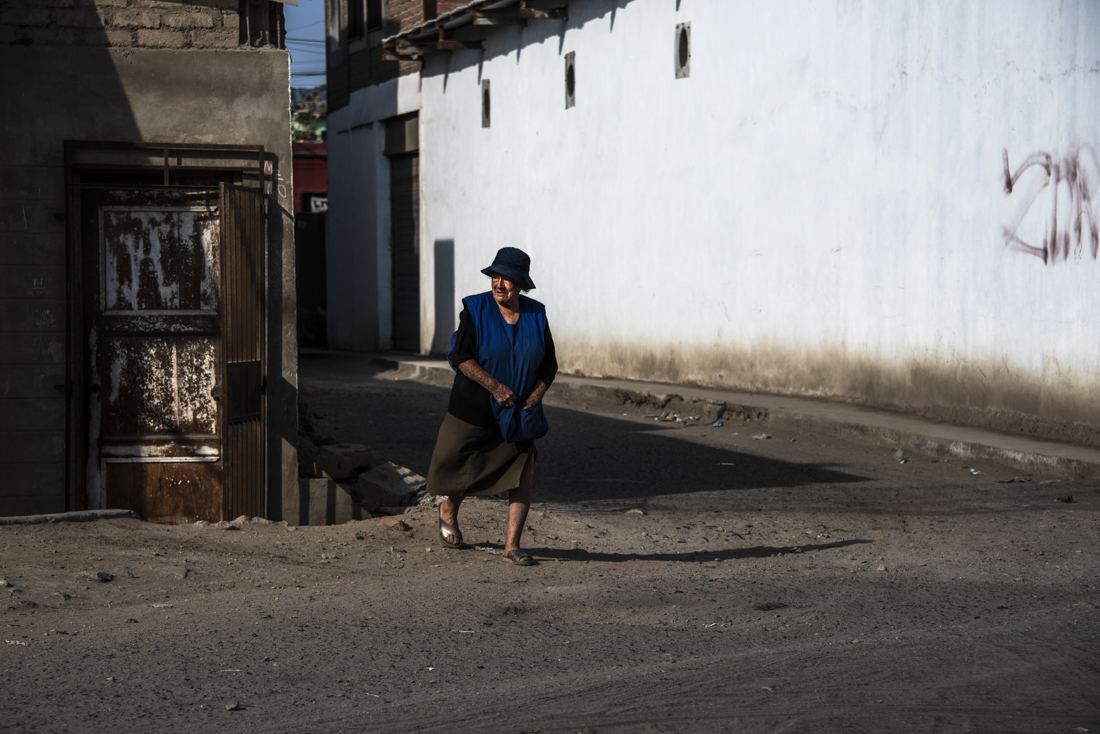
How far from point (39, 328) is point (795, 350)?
836 centimetres

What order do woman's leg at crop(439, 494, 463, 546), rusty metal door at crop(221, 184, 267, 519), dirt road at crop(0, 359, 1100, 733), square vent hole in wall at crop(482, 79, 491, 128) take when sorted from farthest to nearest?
square vent hole in wall at crop(482, 79, 491, 128) < rusty metal door at crop(221, 184, 267, 519) < woman's leg at crop(439, 494, 463, 546) < dirt road at crop(0, 359, 1100, 733)

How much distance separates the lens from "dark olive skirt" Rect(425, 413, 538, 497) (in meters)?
6.17

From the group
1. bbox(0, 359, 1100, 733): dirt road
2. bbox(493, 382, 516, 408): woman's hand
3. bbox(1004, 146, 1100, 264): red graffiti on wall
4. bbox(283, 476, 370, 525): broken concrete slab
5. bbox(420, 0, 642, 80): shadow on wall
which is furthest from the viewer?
bbox(420, 0, 642, 80): shadow on wall

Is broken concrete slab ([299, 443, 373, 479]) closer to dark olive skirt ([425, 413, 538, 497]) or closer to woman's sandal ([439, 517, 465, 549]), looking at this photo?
woman's sandal ([439, 517, 465, 549])

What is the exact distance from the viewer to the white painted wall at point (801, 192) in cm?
1016

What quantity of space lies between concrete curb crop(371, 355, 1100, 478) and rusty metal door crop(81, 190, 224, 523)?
587 centimetres

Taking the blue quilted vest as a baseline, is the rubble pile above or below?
below

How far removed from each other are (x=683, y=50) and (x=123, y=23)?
8.89m

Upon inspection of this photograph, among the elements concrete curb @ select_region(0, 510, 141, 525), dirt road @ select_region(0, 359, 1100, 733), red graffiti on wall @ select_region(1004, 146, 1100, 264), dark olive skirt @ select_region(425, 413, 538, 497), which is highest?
red graffiti on wall @ select_region(1004, 146, 1100, 264)

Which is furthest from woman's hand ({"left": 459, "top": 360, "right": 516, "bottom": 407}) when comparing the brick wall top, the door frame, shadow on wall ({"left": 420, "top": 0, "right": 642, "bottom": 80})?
shadow on wall ({"left": 420, "top": 0, "right": 642, "bottom": 80})

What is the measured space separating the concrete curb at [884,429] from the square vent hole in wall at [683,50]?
3.84 m

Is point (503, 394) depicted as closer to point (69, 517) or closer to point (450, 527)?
point (450, 527)

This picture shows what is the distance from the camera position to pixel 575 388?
50.1 feet

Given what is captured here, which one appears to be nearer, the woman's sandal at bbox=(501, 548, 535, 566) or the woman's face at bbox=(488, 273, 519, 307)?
the woman's face at bbox=(488, 273, 519, 307)
